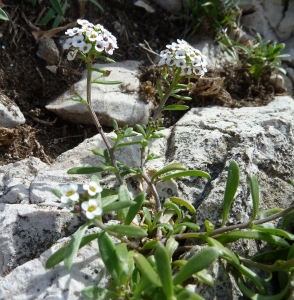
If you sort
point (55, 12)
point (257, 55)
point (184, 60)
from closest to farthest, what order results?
1. point (184, 60)
2. point (55, 12)
3. point (257, 55)

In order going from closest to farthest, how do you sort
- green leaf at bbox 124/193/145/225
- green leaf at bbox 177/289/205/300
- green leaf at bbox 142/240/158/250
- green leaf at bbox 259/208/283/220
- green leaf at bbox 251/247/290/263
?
1. green leaf at bbox 177/289/205/300
2. green leaf at bbox 124/193/145/225
3. green leaf at bbox 142/240/158/250
4. green leaf at bbox 251/247/290/263
5. green leaf at bbox 259/208/283/220

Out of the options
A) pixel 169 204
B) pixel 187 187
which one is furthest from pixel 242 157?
pixel 169 204

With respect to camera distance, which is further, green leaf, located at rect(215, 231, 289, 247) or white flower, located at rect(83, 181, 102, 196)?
green leaf, located at rect(215, 231, 289, 247)

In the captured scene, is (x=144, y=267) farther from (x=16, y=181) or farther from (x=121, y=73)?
(x=121, y=73)

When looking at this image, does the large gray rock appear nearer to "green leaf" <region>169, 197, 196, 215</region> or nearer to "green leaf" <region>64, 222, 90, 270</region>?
"green leaf" <region>169, 197, 196, 215</region>

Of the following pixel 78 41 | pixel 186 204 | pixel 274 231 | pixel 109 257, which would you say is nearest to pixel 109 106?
pixel 78 41

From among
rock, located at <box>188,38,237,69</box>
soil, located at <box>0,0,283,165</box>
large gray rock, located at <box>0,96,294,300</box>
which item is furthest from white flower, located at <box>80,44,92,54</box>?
rock, located at <box>188,38,237,69</box>

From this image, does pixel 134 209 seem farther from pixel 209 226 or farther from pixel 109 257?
pixel 209 226
